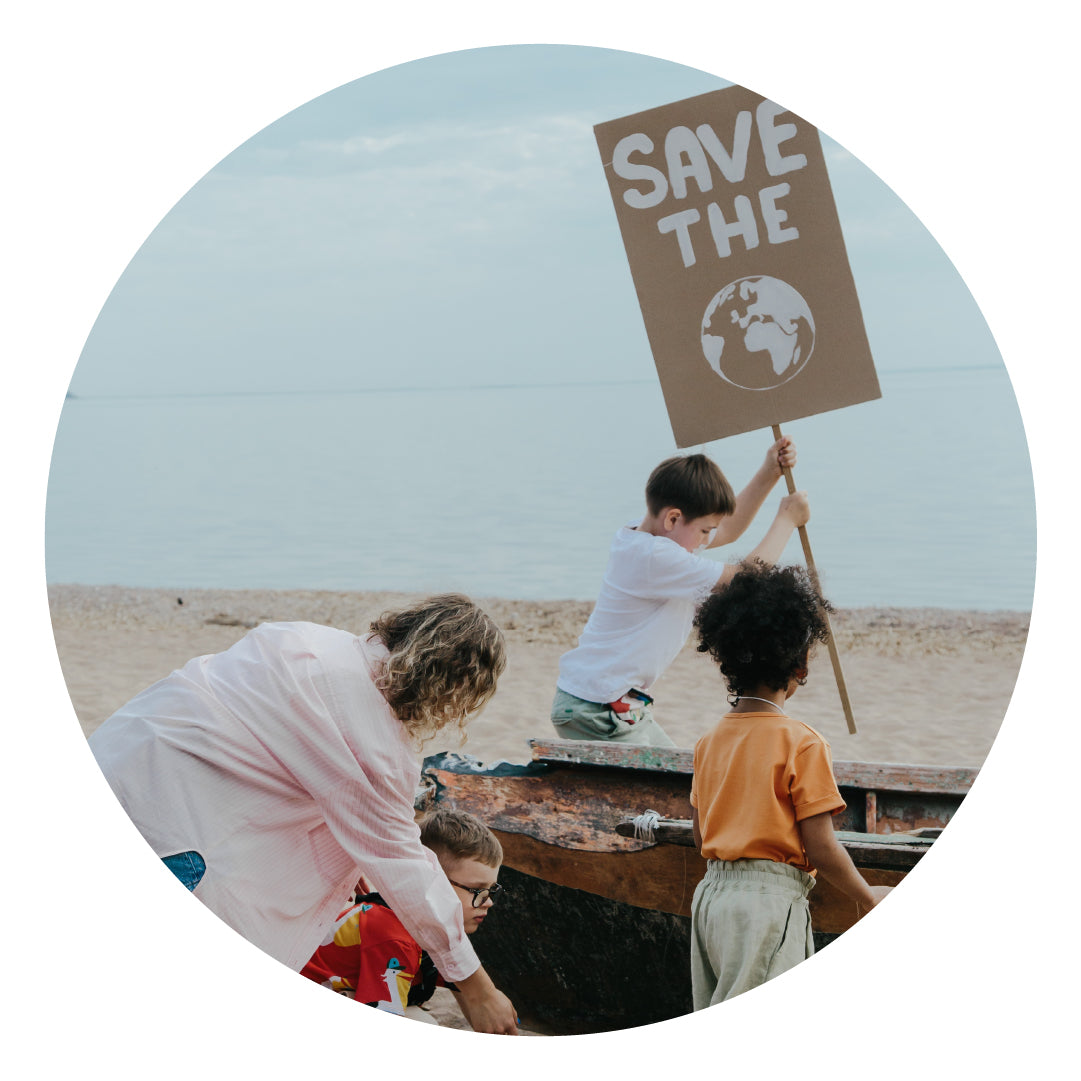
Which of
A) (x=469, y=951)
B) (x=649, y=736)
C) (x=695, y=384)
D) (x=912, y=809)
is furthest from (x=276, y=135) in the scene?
(x=912, y=809)

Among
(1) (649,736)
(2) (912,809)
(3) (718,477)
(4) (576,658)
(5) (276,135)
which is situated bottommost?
(2) (912,809)

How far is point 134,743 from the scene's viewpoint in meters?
2.12

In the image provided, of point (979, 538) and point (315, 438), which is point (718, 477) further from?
point (315, 438)

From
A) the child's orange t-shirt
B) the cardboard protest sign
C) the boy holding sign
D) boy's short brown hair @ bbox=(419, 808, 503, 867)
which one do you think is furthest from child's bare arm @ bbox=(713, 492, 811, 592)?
boy's short brown hair @ bbox=(419, 808, 503, 867)

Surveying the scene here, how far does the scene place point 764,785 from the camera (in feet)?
6.81

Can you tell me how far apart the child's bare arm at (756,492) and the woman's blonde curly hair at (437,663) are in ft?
1.72

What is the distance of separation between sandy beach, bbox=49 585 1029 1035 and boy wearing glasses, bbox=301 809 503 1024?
0.16 m

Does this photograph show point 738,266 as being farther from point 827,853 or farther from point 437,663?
point 827,853

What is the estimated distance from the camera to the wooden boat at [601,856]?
235cm

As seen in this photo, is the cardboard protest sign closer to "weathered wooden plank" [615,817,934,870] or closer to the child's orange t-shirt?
the child's orange t-shirt

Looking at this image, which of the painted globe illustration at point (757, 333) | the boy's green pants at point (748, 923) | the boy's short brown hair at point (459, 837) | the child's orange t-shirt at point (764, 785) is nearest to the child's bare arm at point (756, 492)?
the painted globe illustration at point (757, 333)

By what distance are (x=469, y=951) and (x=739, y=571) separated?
848 mm

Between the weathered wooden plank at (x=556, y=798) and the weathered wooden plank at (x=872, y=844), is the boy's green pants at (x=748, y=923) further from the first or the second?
the weathered wooden plank at (x=556, y=798)

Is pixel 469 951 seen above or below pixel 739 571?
below
